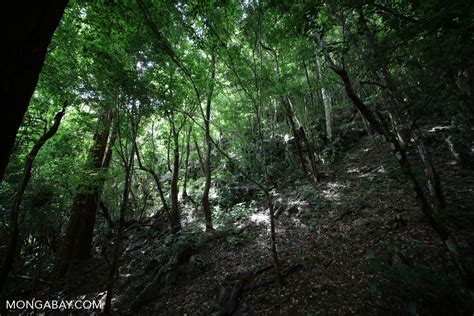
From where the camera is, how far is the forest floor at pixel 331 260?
3.58 metres

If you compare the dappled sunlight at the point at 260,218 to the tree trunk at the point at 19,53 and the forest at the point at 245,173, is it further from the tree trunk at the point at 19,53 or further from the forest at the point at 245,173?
the tree trunk at the point at 19,53

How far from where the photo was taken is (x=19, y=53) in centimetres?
90

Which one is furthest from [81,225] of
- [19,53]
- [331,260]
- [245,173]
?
[19,53]

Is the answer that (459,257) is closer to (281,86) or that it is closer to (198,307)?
(198,307)

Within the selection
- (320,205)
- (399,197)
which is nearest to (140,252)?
(320,205)

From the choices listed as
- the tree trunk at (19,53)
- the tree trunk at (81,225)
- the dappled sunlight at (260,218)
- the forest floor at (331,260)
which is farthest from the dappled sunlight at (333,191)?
the tree trunk at (81,225)

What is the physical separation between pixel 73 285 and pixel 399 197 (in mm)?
13196

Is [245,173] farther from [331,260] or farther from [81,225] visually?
[81,225]

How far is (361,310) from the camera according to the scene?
12.0 feet

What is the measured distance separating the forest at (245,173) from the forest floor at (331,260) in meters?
0.04

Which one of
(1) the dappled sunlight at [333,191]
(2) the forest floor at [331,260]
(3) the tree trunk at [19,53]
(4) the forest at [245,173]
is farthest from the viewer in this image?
(1) the dappled sunlight at [333,191]

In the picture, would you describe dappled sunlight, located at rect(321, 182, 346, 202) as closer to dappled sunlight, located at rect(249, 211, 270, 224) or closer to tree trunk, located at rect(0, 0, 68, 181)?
dappled sunlight, located at rect(249, 211, 270, 224)

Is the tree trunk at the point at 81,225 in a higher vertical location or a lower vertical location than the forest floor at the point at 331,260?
higher

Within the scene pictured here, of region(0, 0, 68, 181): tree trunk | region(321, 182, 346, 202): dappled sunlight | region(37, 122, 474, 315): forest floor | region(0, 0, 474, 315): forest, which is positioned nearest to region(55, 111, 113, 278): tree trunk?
region(0, 0, 474, 315): forest
